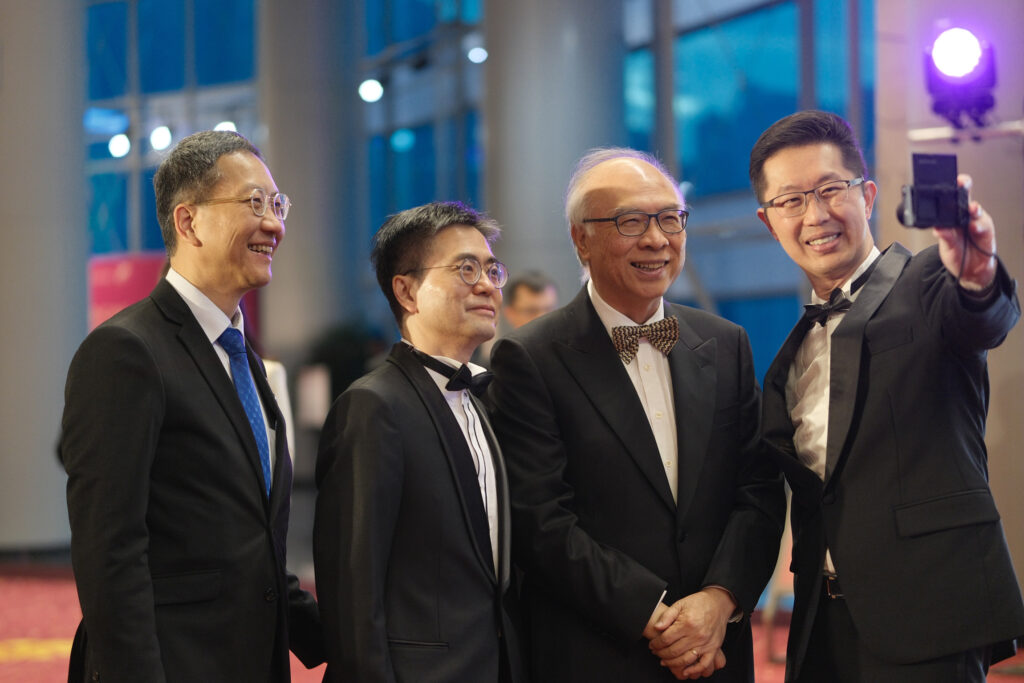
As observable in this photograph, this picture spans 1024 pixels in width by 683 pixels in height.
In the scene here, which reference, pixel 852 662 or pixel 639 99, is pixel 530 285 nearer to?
pixel 852 662

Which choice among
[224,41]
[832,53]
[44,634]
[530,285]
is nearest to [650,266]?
[530,285]

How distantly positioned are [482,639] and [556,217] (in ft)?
19.2

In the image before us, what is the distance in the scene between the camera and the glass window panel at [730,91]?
973 cm

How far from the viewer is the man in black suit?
6.39 ft

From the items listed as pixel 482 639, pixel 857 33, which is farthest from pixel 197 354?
pixel 857 33

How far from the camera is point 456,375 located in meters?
2.42

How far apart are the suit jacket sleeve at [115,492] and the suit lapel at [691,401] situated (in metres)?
1.20

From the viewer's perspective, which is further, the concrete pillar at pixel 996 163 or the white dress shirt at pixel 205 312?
the concrete pillar at pixel 996 163

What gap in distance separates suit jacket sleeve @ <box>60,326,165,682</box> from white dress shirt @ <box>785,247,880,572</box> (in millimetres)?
1452

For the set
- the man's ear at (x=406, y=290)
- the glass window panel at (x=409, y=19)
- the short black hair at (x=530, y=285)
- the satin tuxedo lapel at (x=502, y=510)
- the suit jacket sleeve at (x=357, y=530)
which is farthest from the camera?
the glass window panel at (x=409, y=19)

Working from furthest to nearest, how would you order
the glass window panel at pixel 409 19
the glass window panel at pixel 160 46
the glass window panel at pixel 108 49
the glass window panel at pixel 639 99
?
the glass window panel at pixel 108 49, the glass window panel at pixel 160 46, the glass window panel at pixel 409 19, the glass window panel at pixel 639 99

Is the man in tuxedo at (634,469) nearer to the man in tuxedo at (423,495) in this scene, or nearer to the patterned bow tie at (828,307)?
the man in tuxedo at (423,495)

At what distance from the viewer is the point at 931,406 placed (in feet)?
7.45

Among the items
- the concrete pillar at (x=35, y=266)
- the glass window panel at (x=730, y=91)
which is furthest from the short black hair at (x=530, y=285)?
the concrete pillar at (x=35, y=266)
